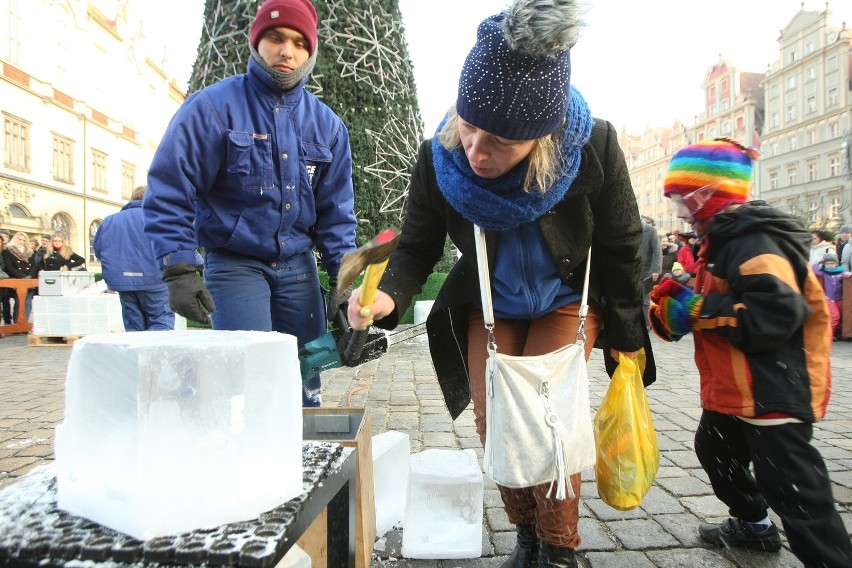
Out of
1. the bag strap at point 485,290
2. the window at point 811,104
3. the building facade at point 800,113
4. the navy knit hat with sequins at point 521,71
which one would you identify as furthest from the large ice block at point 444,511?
the window at point 811,104

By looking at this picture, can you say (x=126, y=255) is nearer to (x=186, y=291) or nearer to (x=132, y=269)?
(x=132, y=269)

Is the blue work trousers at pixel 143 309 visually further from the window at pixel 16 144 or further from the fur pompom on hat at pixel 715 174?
the window at pixel 16 144

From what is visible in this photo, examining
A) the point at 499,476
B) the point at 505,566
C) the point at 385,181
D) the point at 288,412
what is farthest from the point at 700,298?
the point at 385,181

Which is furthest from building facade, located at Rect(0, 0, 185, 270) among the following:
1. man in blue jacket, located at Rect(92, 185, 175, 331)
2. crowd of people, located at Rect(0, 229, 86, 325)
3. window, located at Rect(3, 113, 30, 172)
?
man in blue jacket, located at Rect(92, 185, 175, 331)

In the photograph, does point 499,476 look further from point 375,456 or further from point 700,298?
point 700,298

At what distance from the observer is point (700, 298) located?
6.80 ft

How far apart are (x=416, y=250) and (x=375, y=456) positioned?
82 centimetres

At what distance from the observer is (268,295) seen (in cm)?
237

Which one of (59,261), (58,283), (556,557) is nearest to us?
(556,557)

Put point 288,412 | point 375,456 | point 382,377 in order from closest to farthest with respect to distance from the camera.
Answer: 1. point 288,412
2. point 375,456
3. point 382,377

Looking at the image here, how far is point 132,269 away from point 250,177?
4.10 m

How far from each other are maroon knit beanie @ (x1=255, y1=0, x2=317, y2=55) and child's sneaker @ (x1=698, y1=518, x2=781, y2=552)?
8.19 ft

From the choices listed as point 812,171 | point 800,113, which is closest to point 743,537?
point 812,171

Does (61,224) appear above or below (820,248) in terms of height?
above
